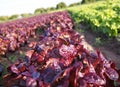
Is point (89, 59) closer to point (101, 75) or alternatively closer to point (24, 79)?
point (101, 75)

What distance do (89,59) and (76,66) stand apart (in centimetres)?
49

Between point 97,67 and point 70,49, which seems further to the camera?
point 70,49

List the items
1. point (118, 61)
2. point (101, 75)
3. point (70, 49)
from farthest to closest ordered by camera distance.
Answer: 1. point (118, 61)
2. point (70, 49)
3. point (101, 75)

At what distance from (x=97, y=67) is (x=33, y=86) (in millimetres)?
848

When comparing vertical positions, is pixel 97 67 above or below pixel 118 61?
above

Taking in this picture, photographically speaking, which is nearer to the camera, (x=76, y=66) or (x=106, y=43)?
(x=76, y=66)

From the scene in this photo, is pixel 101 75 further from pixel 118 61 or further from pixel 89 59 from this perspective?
pixel 118 61

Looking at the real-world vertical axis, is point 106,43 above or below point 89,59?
below

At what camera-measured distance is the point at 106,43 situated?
10.5 meters

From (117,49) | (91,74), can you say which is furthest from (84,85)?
(117,49)

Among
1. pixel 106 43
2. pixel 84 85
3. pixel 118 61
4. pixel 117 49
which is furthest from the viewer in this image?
pixel 106 43

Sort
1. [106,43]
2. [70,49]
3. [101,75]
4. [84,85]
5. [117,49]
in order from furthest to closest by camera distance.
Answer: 1. [106,43]
2. [117,49]
3. [70,49]
4. [101,75]
5. [84,85]

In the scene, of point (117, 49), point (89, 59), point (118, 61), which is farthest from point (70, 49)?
point (117, 49)

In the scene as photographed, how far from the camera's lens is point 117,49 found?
30.1 ft
